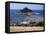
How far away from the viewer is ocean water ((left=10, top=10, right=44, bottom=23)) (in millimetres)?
1414

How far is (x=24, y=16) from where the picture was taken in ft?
4.78

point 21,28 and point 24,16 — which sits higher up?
point 24,16

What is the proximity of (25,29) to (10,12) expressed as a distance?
296mm


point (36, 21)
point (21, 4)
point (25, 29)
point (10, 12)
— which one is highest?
point (21, 4)

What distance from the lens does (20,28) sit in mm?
1433

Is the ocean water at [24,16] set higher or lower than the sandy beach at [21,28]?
higher

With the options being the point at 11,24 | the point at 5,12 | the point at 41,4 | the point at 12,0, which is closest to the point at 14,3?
the point at 12,0

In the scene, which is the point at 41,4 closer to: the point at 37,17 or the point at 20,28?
the point at 37,17

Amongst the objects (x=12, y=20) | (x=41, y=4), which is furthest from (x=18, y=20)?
(x=41, y=4)

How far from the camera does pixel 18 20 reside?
4.70ft

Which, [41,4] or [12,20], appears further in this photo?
Answer: [41,4]

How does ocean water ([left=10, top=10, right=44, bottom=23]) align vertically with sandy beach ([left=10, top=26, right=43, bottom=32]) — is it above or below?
above

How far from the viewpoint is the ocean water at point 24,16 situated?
4.64 ft

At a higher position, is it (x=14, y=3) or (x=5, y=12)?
(x=14, y=3)
